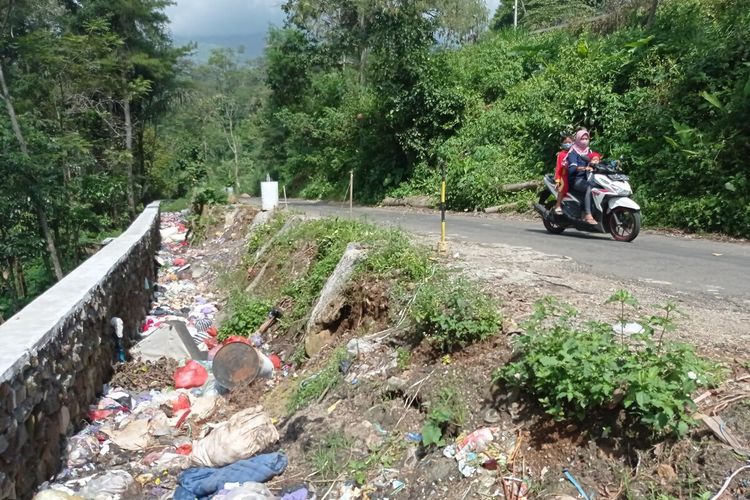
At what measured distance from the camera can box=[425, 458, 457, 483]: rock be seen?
357 centimetres

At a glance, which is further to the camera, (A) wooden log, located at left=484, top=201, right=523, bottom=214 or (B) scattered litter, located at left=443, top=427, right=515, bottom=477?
(A) wooden log, located at left=484, top=201, right=523, bottom=214

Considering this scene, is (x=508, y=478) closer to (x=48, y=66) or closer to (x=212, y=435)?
(x=212, y=435)

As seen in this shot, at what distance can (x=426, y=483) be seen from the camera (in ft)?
11.8

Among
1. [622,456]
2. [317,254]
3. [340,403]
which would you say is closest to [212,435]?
[340,403]

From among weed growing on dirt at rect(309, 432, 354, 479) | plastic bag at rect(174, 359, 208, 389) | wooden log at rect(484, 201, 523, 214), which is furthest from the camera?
wooden log at rect(484, 201, 523, 214)

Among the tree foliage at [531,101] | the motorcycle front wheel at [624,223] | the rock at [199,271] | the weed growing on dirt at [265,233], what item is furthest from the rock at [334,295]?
the tree foliage at [531,101]

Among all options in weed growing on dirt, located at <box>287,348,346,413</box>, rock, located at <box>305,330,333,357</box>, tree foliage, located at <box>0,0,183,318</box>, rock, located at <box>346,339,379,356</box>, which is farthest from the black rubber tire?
tree foliage, located at <box>0,0,183,318</box>

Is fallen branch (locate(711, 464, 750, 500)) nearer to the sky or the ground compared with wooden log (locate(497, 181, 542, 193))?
nearer to the ground

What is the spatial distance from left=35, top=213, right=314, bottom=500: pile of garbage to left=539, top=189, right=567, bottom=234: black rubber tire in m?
4.68

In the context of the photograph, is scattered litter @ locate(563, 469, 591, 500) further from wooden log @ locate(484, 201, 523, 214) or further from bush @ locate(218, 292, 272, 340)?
wooden log @ locate(484, 201, 523, 214)

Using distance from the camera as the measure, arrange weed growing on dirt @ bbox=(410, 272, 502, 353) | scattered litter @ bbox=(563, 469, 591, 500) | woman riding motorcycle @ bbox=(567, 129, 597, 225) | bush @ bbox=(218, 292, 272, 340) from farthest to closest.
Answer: woman riding motorcycle @ bbox=(567, 129, 597, 225), bush @ bbox=(218, 292, 272, 340), weed growing on dirt @ bbox=(410, 272, 502, 353), scattered litter @ bbox=(563, 469, 591, 500)

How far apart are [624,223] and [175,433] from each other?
6506 mm

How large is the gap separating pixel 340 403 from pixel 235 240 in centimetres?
933

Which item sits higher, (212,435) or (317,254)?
(317,254)
